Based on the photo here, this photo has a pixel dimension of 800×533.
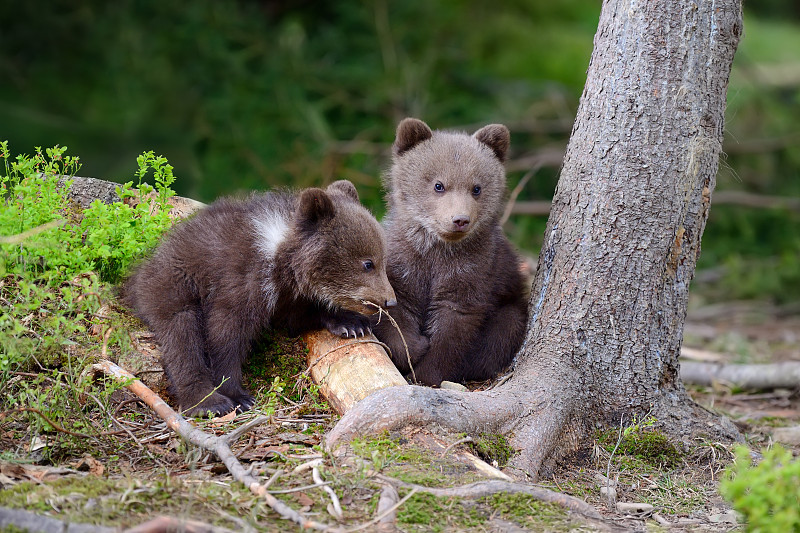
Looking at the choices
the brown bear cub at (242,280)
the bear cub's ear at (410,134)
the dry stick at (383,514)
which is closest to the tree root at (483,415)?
the dry stick at (383,514)

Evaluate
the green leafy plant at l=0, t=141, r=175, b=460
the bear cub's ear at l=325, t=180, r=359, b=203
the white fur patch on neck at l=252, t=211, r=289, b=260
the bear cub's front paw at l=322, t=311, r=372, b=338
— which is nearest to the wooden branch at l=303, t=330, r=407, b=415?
the bear cub's front paw at l=322, t=311, r=372, b=338

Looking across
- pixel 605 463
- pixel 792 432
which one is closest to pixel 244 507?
pixel 605 463

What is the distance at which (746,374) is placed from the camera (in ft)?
23.7

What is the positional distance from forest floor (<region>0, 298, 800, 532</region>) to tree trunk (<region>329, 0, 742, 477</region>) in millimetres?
329

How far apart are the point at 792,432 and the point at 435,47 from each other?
22.2ft

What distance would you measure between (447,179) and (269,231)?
4.70ft

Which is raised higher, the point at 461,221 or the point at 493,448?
the point at 461,221

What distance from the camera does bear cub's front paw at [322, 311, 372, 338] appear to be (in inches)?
208

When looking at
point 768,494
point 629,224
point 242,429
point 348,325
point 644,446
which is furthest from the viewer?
point 348,325

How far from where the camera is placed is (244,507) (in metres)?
3.43

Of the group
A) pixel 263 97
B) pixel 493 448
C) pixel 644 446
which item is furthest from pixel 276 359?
pixel 263 97

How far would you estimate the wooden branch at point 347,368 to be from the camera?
4.73 m

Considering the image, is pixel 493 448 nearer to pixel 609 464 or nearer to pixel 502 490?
pixel 502 490

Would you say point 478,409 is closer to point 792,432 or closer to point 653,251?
point 653,251
